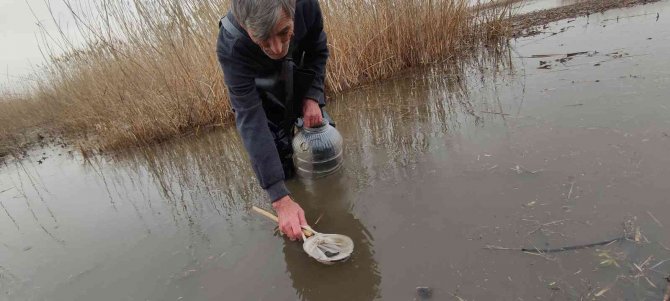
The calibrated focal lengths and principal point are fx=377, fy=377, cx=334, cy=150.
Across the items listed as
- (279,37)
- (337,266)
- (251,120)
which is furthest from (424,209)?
(279,37)

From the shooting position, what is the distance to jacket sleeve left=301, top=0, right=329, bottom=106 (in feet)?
7.73

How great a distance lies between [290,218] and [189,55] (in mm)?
3369

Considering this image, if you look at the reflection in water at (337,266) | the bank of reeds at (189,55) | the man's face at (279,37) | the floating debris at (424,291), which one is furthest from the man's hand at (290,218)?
the bank of reeds at (189,55)

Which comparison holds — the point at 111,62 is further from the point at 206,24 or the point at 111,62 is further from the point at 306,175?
the point at 306,175

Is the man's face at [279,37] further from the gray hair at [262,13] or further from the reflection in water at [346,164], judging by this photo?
the reflection in water at [346,164]

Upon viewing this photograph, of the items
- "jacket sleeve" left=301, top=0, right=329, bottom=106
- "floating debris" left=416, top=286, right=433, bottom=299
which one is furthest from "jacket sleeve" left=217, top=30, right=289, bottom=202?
"floating debris" left=416, top=286, right=433, bottom=299

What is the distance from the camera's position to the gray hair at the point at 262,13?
1464 millimetres

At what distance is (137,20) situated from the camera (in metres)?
4.42

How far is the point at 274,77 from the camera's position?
7.34 feet

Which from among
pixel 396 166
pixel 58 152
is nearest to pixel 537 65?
pixel 396 166

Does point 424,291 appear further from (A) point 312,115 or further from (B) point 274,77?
(B) point 274,77

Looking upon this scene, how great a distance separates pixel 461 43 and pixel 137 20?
15.2ft

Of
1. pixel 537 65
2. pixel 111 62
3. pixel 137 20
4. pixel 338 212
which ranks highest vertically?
pixel 137 20

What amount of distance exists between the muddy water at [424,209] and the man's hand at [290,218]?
16 cm
